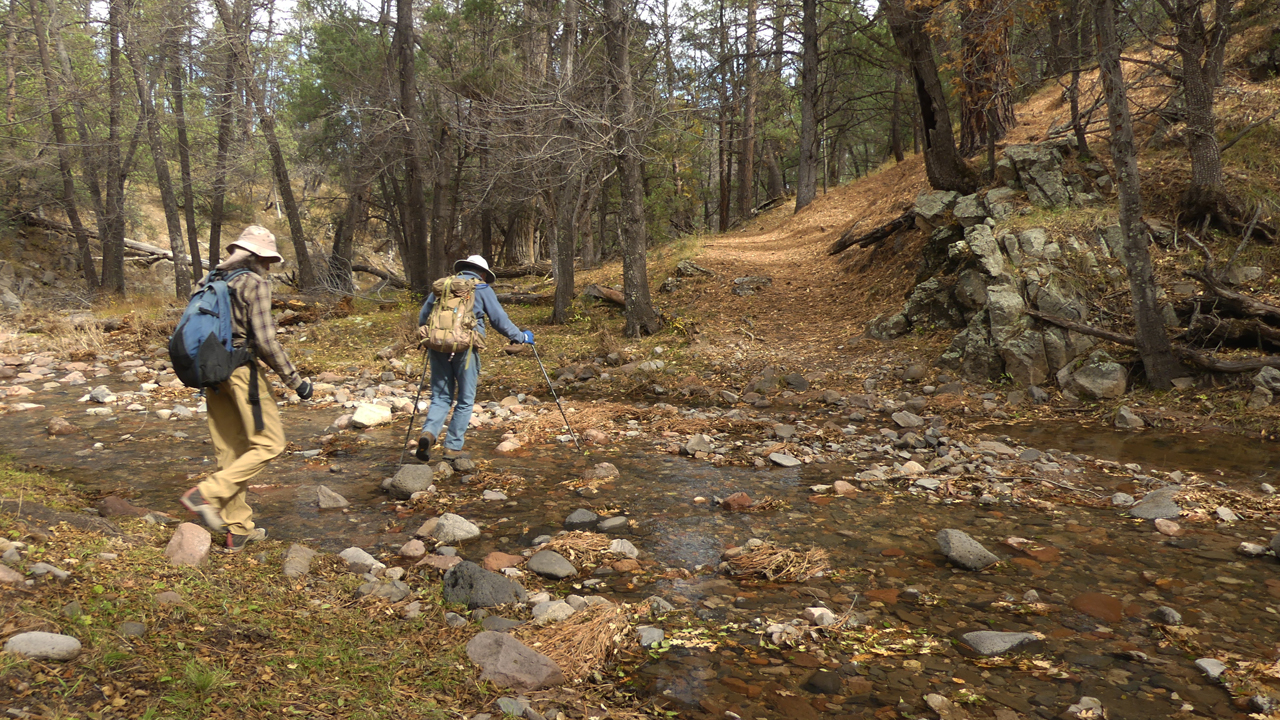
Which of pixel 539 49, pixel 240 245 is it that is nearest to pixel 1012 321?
pixel 240 245

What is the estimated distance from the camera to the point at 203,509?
14.2 feet

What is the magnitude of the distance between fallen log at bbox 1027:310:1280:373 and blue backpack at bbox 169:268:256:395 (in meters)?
9.29

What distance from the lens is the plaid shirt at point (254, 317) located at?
4.46 metres

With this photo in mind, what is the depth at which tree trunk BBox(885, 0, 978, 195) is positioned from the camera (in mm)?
11886

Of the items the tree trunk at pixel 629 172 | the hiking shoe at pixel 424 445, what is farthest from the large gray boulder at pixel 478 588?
the tree trunk at pixel 629 172

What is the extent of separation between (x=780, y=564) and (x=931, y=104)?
10841 mm

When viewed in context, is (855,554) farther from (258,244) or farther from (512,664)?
(258,244)

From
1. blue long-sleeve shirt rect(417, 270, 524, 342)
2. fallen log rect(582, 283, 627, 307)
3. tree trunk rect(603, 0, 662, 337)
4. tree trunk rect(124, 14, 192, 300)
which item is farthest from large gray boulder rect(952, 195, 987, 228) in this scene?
tree trunk rect(124, 14, 192, 300)

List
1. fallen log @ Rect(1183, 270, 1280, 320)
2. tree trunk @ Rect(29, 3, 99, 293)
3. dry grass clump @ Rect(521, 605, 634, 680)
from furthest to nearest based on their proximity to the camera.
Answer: tree trunk @ Rect(29, 3, 99, 293), fallen log @ Rect(1183, 270, 1280, 320), dry grass clump @ Rect(521, 605, 634, 680)

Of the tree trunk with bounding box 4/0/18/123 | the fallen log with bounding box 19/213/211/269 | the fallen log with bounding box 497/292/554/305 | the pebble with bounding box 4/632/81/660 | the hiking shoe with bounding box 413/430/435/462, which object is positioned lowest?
the hiking shoe with bounding box 413/430/435/462

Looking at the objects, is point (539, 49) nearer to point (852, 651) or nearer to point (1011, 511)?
point (1011, 511)

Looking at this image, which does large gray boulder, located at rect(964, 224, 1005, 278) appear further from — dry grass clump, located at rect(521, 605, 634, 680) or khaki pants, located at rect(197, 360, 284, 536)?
khaki pants, located at rect(197, 360, 284, 536)

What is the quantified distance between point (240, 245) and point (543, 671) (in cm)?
344

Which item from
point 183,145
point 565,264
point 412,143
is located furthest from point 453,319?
point 183,145
